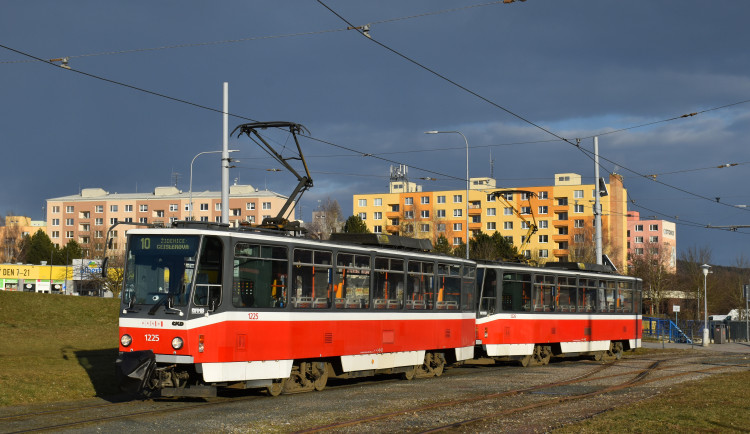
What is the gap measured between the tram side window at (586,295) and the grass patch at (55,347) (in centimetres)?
1532

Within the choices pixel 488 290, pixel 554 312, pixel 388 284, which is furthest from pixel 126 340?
pixel 554 312

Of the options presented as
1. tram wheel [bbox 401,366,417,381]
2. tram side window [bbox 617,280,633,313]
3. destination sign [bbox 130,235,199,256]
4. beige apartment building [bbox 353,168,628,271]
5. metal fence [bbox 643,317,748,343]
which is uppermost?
beige apartment building [bbox 353,168,628,271]

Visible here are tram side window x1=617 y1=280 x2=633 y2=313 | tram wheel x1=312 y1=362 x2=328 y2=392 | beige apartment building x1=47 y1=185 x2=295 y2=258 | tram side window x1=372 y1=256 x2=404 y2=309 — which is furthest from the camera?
beige apartment building x1=47 y1=185 x2=295 y2=258

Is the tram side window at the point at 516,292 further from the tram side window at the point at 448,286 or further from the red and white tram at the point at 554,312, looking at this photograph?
the tram side window at the point at 448,286

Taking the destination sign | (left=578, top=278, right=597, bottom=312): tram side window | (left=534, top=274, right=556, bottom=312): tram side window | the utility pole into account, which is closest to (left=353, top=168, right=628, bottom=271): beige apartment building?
the utility pole

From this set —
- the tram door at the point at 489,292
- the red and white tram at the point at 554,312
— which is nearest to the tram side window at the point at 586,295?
the red and white tram at the point at 554,312

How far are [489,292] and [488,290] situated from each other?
7cm

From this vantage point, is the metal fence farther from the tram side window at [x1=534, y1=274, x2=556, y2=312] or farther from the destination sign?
the destination sign

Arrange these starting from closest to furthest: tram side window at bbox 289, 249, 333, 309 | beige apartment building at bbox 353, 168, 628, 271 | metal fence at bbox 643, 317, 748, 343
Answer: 1. tram side window at bbox 289, 249, 333, 309
2. metal fence at bbox 643, 317, 748, 343
3. beige apartment building at bbox 353, 168, 628, 271

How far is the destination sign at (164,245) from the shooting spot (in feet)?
51.4

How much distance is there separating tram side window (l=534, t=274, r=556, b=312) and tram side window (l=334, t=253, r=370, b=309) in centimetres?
973

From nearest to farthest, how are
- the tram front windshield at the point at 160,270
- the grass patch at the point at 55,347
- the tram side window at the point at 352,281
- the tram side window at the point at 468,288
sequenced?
the tram front windshield at the point at 160,270 < the grass patch at the point at 55,347 < the tram side window at the point at 352,281 < the tram side window at the point at 468,288

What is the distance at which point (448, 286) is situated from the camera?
23.4 m

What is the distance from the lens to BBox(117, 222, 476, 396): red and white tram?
1535cm
